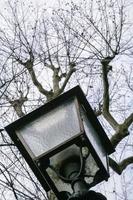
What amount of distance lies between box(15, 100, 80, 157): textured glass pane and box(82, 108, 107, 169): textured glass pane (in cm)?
11

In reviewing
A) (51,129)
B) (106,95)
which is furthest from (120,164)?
(51,129)

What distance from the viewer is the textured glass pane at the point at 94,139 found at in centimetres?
232

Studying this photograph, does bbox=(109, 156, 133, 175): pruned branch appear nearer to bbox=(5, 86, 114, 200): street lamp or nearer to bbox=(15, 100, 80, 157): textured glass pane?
bbox=(5, 86, 114, 200): street lamp

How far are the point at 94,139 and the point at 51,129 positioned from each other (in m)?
0.32

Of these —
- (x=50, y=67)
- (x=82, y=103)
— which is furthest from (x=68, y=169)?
(x=50, y=67)

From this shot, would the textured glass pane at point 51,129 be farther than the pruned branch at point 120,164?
No

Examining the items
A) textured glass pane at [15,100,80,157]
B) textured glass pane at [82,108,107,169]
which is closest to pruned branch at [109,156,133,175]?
textured glass pane at [82,108,107,169]

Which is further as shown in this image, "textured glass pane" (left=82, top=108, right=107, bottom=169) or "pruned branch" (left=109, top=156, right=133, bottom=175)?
"pruned branch" (left=109, top=156, right=133, bottom=175)

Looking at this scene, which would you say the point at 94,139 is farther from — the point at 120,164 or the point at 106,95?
the point at 106,95

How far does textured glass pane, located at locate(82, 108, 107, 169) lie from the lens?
2.32 metres

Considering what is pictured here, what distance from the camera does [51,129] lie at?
227cm

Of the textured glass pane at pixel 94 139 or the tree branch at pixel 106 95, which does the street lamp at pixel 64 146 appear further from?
the tree branch at pixel 106 95

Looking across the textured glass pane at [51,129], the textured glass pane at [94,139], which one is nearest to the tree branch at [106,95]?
the textured glass pane at [94,139]

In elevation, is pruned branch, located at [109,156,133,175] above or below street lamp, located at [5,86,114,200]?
below
